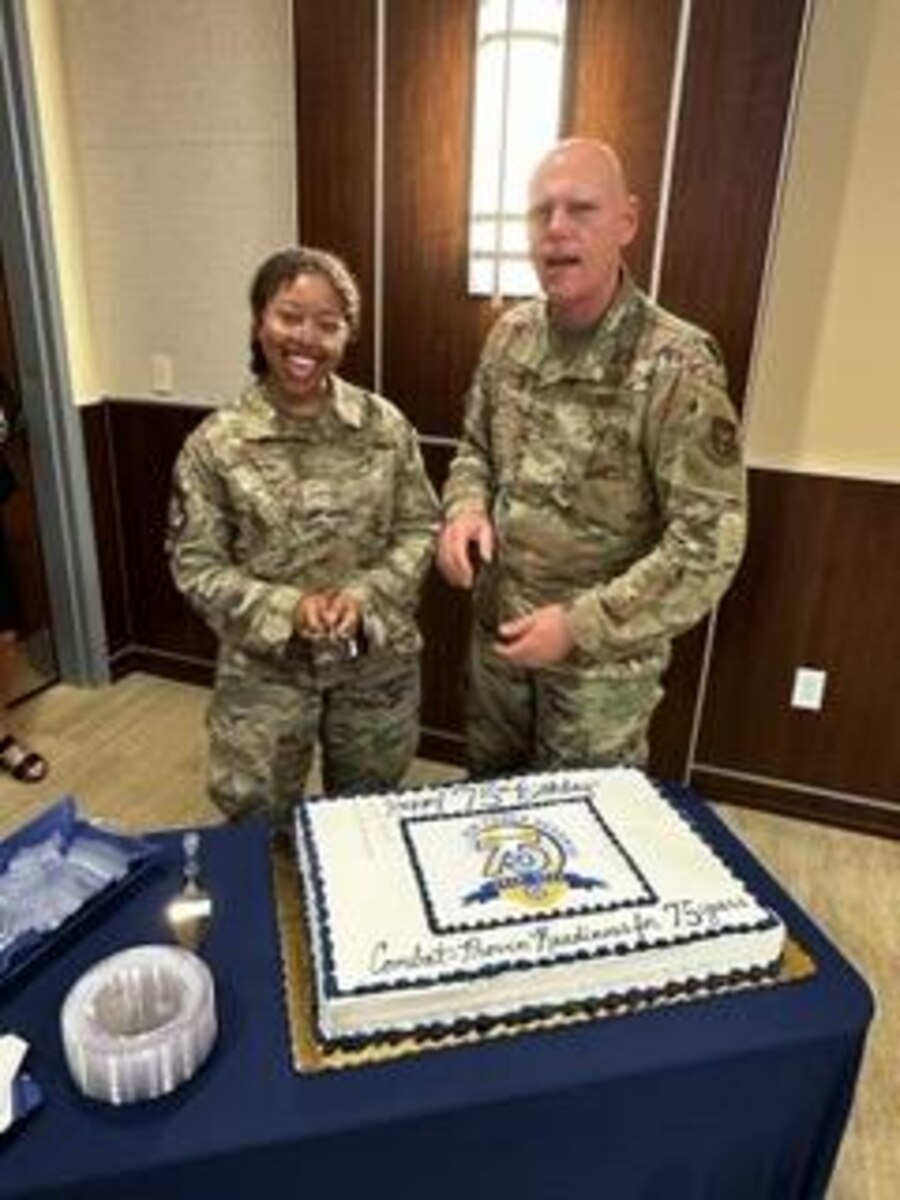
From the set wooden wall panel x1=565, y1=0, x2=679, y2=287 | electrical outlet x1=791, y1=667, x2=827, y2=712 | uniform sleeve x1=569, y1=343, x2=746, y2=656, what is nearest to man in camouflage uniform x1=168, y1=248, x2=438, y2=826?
uniform sleeve x1=569, y1=343, x2=746, y2=656

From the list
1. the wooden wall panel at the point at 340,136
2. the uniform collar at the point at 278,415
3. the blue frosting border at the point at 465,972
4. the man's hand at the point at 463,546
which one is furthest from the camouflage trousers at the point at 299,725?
the wooden wall panel at the point at 340,136

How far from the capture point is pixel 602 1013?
0.87 metres

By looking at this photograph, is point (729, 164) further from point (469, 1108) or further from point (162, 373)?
point (469, 1108)

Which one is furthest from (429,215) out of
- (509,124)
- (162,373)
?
(162,373)

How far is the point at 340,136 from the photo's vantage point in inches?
82.8

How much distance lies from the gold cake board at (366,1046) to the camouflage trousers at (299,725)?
1.65 ft

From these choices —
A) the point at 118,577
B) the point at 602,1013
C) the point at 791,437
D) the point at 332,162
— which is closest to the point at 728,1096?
the point at 602,1013

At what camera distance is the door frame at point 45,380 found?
2301 millimetres

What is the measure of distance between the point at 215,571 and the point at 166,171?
159 centimetres

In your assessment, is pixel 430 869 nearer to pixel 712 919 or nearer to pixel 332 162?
pixel 712 919

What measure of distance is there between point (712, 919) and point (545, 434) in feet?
2.67

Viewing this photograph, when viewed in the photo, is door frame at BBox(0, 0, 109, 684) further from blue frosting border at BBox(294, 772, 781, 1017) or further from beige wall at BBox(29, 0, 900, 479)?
blue frosting border at BBox(294, 772, 781, 1017)

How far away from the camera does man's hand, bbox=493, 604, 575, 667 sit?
1310 millimetres

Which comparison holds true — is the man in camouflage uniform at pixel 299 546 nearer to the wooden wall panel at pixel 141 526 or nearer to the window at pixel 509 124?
the window at pixel 509 124
